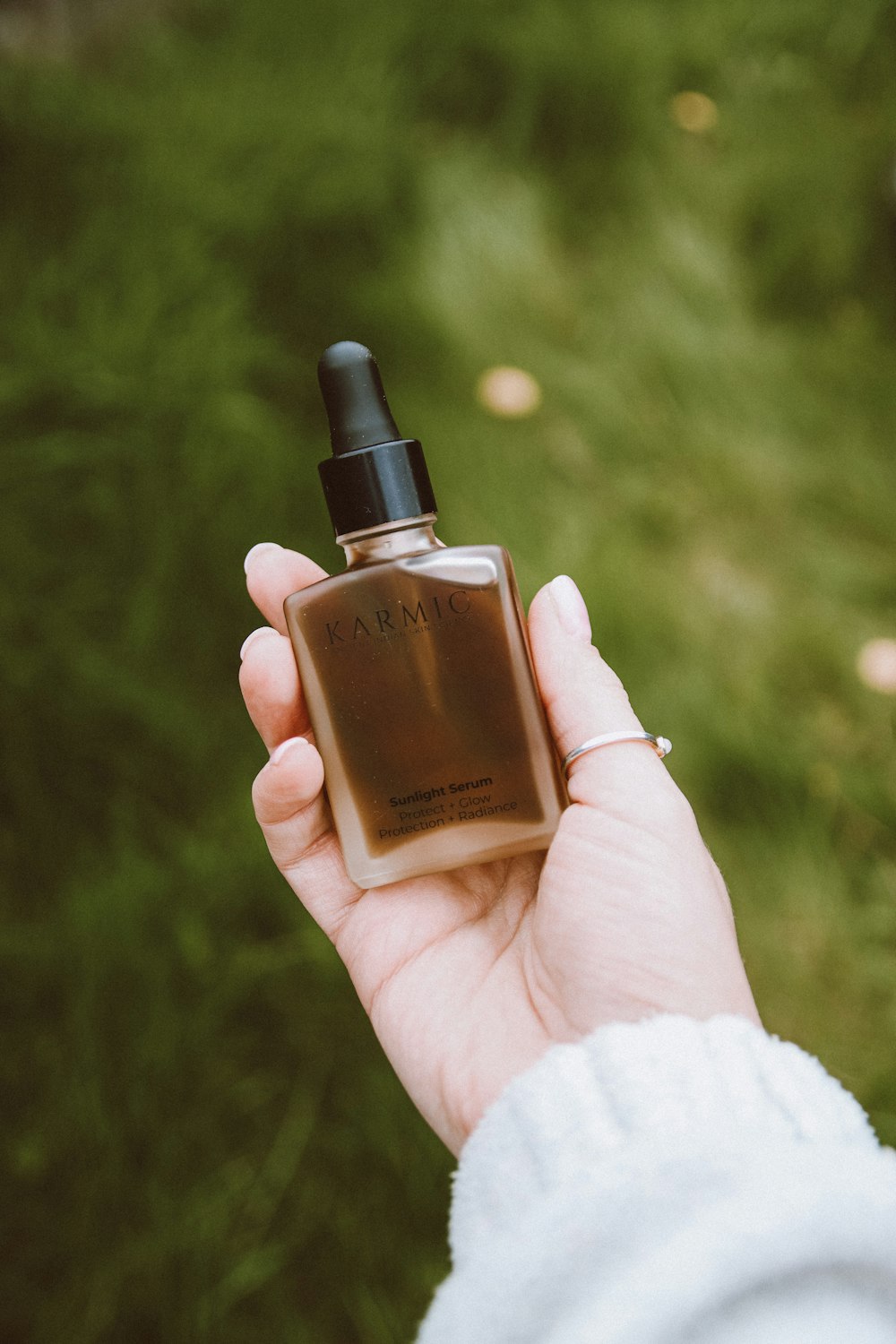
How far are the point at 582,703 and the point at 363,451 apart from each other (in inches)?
12.8

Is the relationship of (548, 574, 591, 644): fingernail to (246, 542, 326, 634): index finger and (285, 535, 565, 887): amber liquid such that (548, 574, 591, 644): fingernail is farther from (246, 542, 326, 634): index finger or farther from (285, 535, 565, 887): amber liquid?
(246, 542, 326, 634): index finger

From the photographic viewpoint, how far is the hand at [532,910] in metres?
0.89

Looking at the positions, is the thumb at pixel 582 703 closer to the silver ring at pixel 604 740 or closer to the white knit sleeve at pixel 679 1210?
the silver ring at pixel 604 740

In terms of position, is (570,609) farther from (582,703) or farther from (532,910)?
(532,910)

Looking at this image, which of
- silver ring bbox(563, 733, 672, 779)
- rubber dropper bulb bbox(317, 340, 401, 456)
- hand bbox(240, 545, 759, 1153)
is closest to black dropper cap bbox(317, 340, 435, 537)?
rubber dropper bulb bbox(317, 340, 401, 456)

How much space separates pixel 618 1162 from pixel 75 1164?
890 mm

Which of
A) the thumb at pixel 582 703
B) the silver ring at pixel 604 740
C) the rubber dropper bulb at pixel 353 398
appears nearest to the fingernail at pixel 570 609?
the thumb at pixel 582 703

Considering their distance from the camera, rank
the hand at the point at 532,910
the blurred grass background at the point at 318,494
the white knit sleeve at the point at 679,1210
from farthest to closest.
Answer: the blurred grass background at the point at 318,494 < the hand at the point at 532,910 < the white knit sleeve at the point at 679,1210

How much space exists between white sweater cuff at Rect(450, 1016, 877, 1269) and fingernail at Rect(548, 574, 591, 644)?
382mm

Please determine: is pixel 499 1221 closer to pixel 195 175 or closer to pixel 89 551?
pixel 89 551

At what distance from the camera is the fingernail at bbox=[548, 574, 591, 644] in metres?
1.00

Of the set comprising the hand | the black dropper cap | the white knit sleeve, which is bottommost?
the white knit sleeve

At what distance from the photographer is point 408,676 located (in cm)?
94

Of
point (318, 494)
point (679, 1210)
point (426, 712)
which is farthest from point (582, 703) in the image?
point (318, 494)
